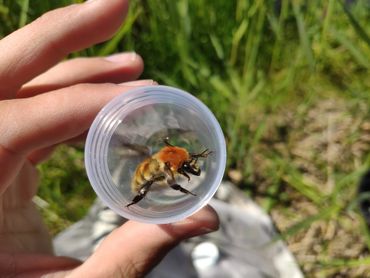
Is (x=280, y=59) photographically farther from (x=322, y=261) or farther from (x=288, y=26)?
(x=322, y=261)

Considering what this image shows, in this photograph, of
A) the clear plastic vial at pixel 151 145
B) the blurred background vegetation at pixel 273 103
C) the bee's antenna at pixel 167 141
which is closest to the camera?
the clear plastic vial at pixel 151 145

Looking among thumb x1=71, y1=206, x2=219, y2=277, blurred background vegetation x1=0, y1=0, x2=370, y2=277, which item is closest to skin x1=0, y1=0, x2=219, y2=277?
thumb x1=71, y1=206, x2=219, y2=277

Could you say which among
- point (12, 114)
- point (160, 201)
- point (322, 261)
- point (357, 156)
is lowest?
point (322, 261)

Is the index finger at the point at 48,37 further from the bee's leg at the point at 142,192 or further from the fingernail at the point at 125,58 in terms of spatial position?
the bee's leg at the point at 142,192

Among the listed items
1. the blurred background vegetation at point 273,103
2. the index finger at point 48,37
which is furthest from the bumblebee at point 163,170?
the blurred background vegetation at point 273,103

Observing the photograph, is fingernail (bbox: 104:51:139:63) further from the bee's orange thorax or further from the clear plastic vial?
the bee's orange thorax

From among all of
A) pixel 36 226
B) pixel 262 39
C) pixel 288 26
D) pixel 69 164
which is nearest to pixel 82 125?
pixel 36 226
